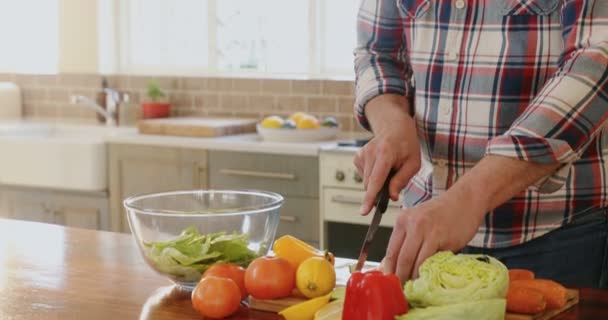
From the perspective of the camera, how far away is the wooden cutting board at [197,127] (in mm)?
4348

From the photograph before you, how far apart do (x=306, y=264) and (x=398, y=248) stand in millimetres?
190

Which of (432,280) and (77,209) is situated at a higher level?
(432,280)

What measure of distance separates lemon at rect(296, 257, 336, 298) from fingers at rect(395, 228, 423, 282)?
0.48ft

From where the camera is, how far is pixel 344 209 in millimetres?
3863

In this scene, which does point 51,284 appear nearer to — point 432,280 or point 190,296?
point 190,296

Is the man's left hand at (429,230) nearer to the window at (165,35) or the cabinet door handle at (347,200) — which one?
the cabinet door handle at (347,200)

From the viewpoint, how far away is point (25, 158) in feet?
15.4

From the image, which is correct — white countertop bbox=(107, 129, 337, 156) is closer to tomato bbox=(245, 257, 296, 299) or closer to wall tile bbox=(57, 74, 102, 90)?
wall tile bbox=(57, 74, 102, 90)

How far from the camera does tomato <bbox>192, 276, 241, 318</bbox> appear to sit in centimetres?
153

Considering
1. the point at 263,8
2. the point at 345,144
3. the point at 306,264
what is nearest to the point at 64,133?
the point at 263,8

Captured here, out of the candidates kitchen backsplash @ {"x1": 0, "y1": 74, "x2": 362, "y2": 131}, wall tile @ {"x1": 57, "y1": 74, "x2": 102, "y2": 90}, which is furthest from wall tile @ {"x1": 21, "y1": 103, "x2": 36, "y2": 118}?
wall tile @ {"x1": 57, "y1": 74, "x2": 102, "y2": 90}

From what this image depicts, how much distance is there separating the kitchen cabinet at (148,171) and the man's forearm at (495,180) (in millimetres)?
2752

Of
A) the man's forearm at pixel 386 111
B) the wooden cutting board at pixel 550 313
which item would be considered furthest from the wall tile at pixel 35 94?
the wooden cutting board at pixel 550 313

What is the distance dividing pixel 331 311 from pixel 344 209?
7.86ft
